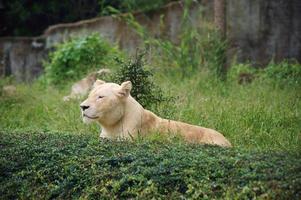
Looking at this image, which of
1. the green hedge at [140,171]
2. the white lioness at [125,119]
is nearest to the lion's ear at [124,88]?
the white lioness at [125,119]

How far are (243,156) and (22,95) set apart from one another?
7.05 metres

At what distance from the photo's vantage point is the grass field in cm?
561

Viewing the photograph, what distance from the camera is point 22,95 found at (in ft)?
40.3

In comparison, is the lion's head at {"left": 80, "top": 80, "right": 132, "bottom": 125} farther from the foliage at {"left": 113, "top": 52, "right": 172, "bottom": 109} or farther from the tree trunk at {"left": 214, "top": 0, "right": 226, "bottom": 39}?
the tree trunk at {"left": 214, "top": 0, "right": 226, "bottom": 39}

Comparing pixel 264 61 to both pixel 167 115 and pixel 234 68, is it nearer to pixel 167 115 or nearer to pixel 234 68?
pixel 234 68

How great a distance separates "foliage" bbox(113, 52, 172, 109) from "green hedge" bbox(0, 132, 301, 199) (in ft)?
6.54

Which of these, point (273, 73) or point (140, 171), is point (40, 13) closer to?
point (273, 73)

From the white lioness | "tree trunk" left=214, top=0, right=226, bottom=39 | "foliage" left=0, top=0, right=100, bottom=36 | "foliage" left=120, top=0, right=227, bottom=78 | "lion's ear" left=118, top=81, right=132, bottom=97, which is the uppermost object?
"foliage" left=0, top=0, right=100, bottom=36

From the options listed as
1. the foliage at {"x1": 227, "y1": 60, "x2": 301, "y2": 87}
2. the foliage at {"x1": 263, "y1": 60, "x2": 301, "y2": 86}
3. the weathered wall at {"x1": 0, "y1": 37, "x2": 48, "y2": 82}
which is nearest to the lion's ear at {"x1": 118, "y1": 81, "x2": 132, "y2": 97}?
the foliage at {"x1": 227, "y1": 60, "x2": 301, "y2": 87}

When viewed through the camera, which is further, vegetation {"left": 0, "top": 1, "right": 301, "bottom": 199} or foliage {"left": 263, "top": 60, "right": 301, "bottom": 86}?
foliage {"left": 263, "top": 60, "right": 301, "bottom": 86}

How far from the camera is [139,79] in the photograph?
29.6 feet

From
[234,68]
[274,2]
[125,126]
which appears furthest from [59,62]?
[125,126]

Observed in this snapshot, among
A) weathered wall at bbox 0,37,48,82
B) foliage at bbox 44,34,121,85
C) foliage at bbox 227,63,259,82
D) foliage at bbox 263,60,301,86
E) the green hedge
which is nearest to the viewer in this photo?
the green hedge

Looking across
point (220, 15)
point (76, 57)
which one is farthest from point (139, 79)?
point (76, 57)
